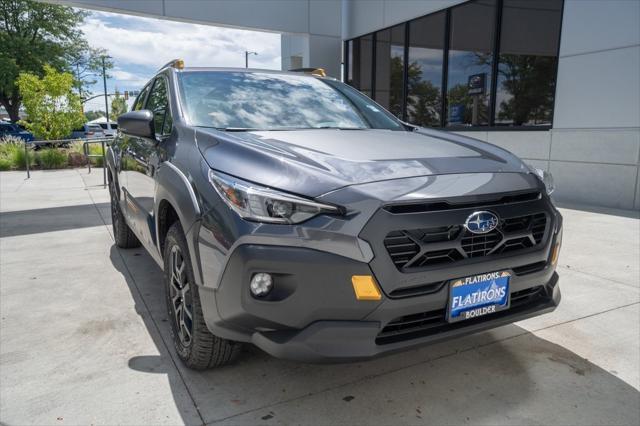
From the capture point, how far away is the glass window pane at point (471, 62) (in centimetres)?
975

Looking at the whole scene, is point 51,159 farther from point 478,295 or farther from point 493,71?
point 478,295

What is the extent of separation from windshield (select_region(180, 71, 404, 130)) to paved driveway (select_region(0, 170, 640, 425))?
1398 mm

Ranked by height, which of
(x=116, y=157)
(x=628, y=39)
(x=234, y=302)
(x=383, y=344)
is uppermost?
(x=628, y=39)

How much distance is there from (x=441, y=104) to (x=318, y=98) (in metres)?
8.42

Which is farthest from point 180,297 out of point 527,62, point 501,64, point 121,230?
point 501,64

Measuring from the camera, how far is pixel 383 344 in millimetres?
1950

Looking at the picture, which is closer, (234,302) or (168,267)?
(234,302)

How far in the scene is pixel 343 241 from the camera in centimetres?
185

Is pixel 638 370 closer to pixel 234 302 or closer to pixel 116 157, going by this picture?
pixel 234 302

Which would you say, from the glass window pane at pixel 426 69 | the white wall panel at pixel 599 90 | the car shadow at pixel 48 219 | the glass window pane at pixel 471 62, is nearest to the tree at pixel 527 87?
the glass window pane at pixel 471 62

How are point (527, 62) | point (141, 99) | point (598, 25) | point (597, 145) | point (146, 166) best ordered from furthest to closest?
1. point (527, 62)
2. point (597, 145)
3. point (598, 25)
4. point (141, 99)
5. point (146, 166)

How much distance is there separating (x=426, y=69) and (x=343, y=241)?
10.6 metres

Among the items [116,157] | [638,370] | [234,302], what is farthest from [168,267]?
[638,370]

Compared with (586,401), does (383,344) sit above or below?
above
